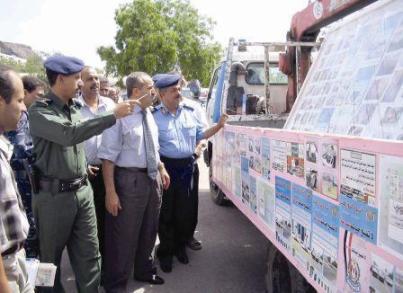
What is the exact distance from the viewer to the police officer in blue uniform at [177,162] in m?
3.88

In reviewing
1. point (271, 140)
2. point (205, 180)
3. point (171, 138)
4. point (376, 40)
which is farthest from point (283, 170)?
point (205, 180)

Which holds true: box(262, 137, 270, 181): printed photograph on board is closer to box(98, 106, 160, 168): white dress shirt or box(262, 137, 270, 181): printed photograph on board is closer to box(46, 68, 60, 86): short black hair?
box(98, 106, 160, 168): white dress shirt

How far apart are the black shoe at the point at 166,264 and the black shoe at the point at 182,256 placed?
0.54 ft

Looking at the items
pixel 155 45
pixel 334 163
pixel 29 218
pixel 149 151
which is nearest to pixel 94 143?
pixel 149 151

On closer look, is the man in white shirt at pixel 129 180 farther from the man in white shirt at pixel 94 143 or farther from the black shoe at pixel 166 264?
the black shoe at pixel 166 264

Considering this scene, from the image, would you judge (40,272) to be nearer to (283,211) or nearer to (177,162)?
(283,211)

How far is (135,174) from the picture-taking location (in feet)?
11.0

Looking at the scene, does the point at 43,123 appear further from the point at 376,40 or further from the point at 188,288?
the point at 376,40

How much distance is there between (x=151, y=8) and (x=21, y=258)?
22.7 metres

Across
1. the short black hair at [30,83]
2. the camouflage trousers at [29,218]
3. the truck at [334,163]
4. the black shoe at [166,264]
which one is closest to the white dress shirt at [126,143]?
the camouflage trousers at [29,218]

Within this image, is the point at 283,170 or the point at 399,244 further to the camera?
the point at 283,170

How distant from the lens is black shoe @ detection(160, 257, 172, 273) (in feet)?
13.1

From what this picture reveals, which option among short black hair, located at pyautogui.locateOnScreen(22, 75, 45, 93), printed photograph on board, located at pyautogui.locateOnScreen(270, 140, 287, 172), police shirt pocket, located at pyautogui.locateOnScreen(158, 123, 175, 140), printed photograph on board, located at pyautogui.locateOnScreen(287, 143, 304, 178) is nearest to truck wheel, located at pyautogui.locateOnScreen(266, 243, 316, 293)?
printed photograph on board, located at pyautogui.locateOnScreen(270, 140, 287, 172)

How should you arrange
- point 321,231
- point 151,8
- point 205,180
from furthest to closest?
point 151,8, point 205,180, point 321,231
